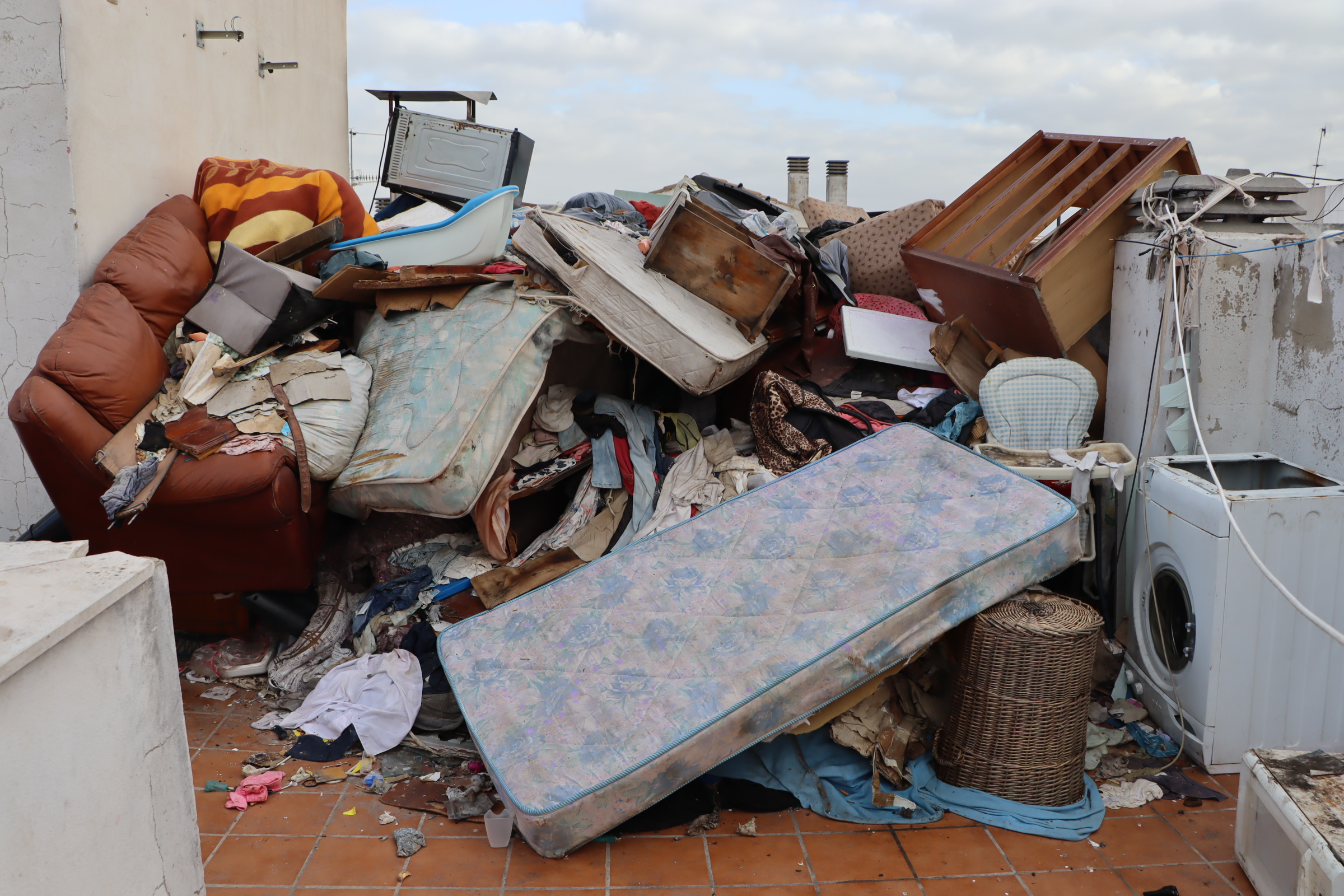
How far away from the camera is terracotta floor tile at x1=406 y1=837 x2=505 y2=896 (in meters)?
2.37

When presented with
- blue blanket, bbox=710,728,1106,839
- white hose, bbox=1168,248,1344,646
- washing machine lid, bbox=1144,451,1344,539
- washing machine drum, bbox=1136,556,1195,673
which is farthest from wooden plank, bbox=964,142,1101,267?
blue blanket, bbox=710,728,1106,839

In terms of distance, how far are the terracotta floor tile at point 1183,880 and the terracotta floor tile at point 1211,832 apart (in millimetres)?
77

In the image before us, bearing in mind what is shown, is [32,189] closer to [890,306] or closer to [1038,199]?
[890,306]

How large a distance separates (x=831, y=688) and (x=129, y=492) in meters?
2.43

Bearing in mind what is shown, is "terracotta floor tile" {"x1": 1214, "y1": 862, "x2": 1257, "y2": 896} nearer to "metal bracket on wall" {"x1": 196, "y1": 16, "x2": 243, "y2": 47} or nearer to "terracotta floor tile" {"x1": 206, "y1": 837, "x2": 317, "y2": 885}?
"terracotta floor tile" {"x1": 206, "y1": 837, "x2": 317, "y2": 885}

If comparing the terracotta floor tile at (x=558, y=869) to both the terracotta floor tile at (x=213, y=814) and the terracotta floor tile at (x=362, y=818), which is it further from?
the terracotta floor tile at (x=213, y=814)

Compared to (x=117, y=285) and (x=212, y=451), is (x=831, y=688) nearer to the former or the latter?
(x=212, y=451)

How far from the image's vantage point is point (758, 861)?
2463 millimetres

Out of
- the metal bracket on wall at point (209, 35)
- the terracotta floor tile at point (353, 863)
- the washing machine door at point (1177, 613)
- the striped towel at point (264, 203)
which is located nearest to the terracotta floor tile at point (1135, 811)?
the washing machine door at point (1177, 613)

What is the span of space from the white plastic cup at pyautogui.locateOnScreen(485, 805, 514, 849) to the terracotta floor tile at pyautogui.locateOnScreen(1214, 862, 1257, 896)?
1.93m

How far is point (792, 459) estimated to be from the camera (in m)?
3.63

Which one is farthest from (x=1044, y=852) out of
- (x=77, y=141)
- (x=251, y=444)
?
(x=77, y=141)

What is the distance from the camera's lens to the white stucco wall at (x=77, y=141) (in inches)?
147

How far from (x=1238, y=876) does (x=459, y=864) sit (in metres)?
2.09
